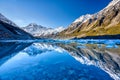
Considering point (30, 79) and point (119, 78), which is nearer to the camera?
point (119, 78)

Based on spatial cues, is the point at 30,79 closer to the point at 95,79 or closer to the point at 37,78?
the point at 37,78

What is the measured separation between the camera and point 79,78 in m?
15.9

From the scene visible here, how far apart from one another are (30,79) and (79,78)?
4.35 m

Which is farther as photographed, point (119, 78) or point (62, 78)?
point (62, 78)

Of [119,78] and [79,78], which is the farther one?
[79,78]

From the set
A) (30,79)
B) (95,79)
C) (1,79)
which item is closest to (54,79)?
(30,79)

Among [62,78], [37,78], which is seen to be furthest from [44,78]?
[62,78]

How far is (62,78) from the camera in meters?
16.0

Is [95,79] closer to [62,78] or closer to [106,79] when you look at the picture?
[106,79]

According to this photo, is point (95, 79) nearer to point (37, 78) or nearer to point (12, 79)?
point (37, 78)

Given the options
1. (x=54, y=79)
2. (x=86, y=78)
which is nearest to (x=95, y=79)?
(x=86, y=78)

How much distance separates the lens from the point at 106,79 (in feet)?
49.8

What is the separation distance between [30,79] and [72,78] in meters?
3.73

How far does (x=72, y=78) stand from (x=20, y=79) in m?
4.67
